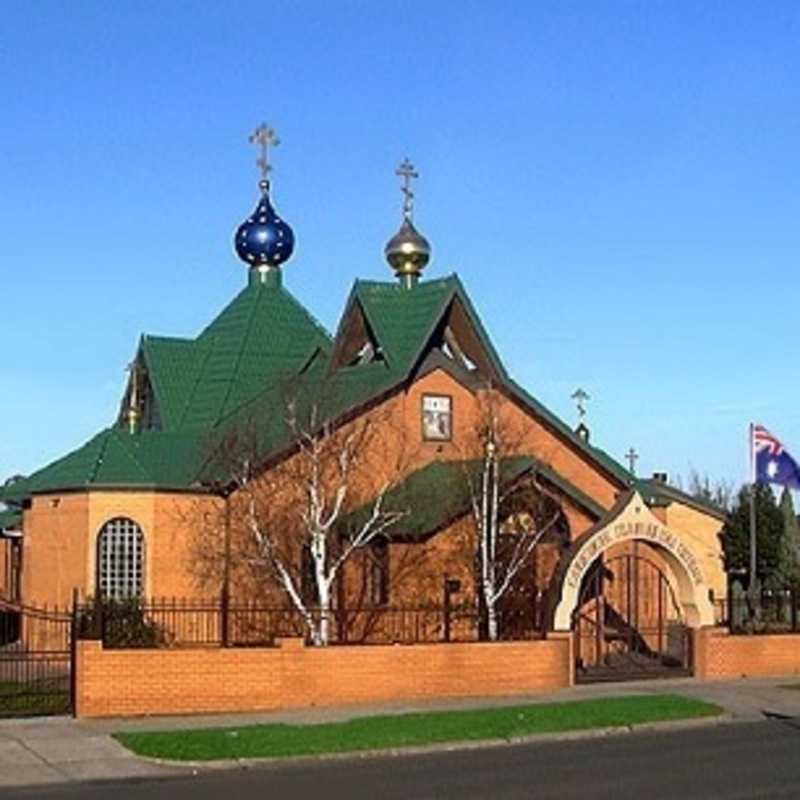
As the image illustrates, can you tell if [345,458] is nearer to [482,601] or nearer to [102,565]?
[482,601]

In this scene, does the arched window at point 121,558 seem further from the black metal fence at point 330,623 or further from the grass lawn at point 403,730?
the grass lawn at point 403,730

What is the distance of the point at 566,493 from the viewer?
30.7m

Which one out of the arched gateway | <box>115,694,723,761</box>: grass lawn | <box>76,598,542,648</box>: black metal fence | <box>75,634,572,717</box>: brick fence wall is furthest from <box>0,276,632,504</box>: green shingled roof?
<box>115,694,723,761</box>: grass lawn

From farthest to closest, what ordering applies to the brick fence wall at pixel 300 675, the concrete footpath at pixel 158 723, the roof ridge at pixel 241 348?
the roof ridge at pixel 241 348 → the brick fence wall at pixel 300 675 → the concrete footpath at pixel 158 723

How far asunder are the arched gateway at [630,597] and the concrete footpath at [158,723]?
4.00 ft

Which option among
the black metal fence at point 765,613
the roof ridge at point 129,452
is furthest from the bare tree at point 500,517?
the roof ridge at point 129,452

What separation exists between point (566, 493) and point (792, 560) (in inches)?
736

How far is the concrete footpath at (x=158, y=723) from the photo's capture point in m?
16.3

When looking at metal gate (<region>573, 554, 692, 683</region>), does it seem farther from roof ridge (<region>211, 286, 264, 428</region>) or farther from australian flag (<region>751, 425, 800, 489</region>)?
roof ridge (<region>211, 286, 264, 428</region>)

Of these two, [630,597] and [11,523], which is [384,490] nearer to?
[630,597]

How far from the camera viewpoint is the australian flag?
29.7m

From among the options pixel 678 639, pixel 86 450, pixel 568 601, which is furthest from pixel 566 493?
pixel 86 450

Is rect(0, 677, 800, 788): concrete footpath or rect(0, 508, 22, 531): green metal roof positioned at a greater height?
rect(0, 508, 22, 531): green metal roof

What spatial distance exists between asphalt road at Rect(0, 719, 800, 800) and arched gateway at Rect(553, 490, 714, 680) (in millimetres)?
6703
